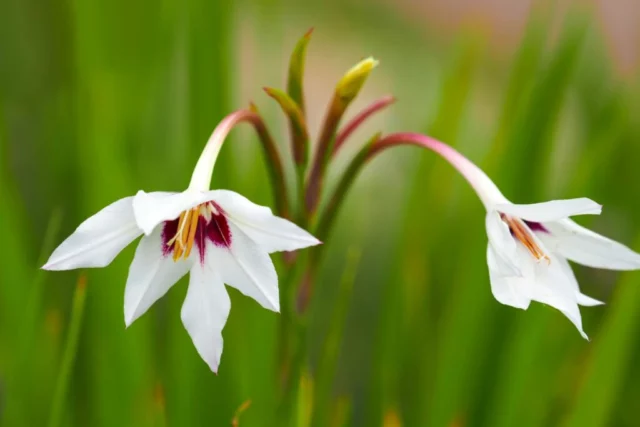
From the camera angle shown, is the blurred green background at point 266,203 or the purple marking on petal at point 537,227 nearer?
the purple marking on petal at point 537,227

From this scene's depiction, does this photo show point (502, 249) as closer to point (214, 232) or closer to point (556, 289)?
point (556, 289)

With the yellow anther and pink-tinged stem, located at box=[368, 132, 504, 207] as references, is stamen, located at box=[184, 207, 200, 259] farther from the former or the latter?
pink-tinged stem, located at box=[368, 132, 504, 207]

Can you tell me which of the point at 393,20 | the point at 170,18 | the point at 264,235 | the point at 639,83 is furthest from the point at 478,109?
the point at 264,235

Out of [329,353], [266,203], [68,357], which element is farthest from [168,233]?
[266,203]

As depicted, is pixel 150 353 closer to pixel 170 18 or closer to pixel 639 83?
pixel 170 18

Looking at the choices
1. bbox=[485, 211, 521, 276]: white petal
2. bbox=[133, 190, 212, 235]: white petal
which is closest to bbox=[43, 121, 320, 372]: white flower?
bbox=[133, 190, 212, 235]: white petal

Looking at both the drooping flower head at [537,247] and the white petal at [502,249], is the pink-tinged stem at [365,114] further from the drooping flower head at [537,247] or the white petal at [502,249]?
the white petal at [502,249]

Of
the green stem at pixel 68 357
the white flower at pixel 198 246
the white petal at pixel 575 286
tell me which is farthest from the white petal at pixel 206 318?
the white petal at pixel 575 286
